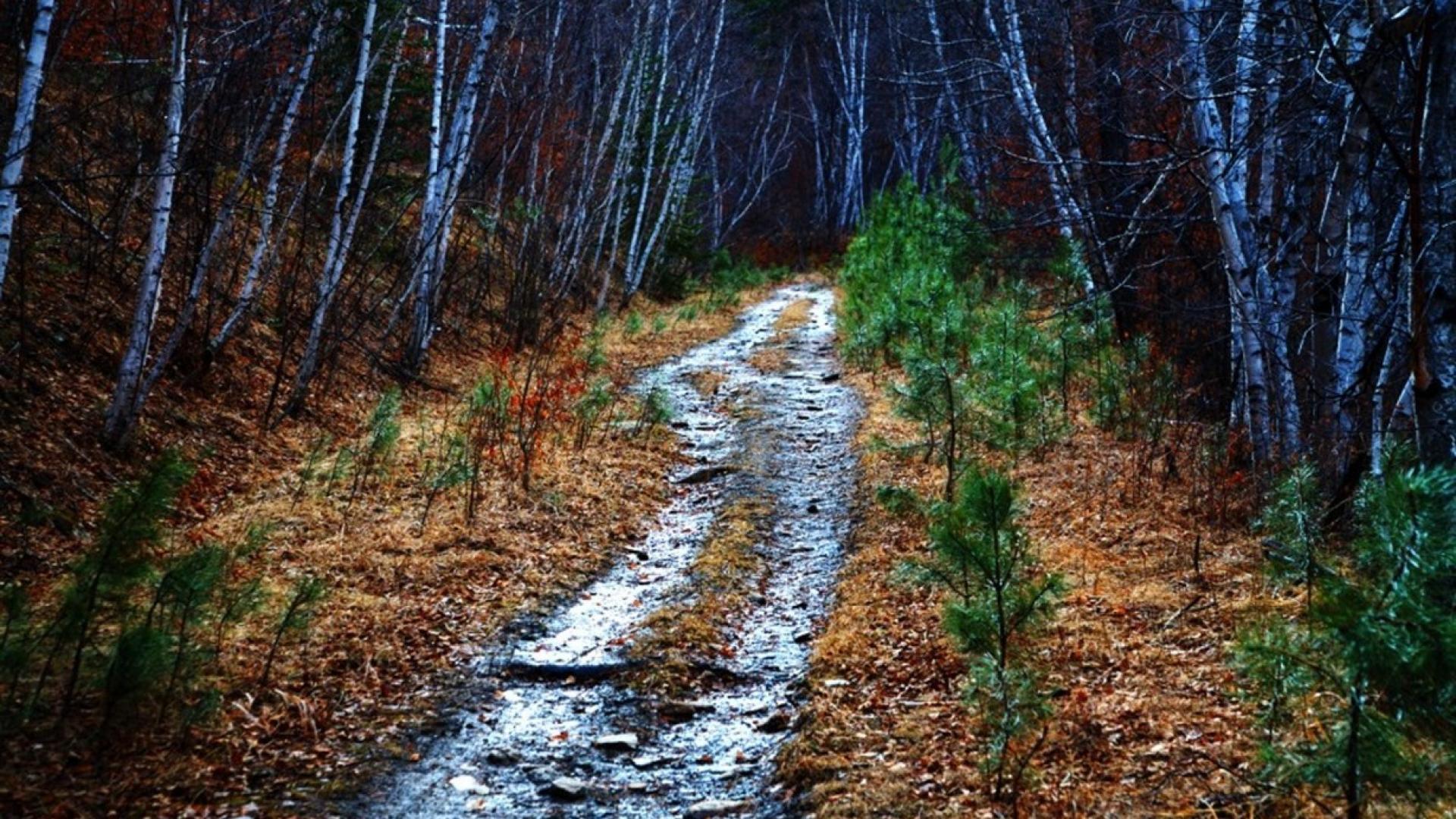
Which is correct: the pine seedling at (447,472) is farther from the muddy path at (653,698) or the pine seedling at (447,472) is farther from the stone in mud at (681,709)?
the stone in mud at (681,709)

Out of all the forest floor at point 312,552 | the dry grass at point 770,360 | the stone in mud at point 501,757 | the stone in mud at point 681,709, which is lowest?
the stone in mud at point 501,757

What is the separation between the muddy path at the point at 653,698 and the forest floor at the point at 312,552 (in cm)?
27

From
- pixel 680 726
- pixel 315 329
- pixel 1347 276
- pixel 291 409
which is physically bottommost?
pixel 680 726

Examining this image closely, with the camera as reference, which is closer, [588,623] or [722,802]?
[722,802]

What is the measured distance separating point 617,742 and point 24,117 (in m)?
4.98

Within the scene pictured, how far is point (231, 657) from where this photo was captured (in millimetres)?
5137

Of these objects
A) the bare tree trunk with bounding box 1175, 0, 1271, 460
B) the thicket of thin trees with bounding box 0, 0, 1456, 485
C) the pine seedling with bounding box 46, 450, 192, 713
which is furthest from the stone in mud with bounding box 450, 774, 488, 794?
the bare tree trunk with bounding box 1175, 0, 1271, 460

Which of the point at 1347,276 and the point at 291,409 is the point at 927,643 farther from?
the point at 291,409

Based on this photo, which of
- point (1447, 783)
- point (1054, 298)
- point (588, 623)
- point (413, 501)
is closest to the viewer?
point (1447, 783)

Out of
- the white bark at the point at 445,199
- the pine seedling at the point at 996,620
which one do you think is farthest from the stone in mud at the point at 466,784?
the white bark at the point at 445,199

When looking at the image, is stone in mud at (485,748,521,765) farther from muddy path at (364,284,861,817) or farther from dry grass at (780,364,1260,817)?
dry grass at (780,364,1260,817)

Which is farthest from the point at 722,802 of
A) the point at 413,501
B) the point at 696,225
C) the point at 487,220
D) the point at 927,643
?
the point at 696,225

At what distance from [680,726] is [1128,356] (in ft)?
23.2

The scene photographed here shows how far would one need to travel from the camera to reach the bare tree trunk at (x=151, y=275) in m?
7.28
